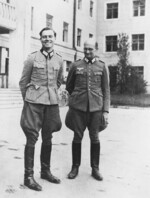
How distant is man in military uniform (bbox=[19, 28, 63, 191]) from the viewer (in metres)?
4.37

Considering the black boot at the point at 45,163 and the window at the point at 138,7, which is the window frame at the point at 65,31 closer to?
the window at the point at 138,7

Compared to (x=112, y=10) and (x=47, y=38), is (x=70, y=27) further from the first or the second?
(x=47, y=38)

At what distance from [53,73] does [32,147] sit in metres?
0.94

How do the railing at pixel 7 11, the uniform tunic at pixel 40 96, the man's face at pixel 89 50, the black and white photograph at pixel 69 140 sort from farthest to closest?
the railing at pixel 7 11 < the man's face at pixel 89 50 < the uniform tunic at pixel 40 96 < the black and white photograph at pixel 69 140

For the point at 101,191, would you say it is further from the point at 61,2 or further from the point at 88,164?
the point at 61,2

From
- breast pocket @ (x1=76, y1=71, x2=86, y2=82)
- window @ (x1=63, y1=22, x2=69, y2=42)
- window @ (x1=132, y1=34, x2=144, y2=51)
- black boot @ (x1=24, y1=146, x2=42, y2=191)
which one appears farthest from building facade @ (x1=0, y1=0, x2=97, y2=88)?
black boot @ (x1=24, y1=146, x2=42, y2=191)

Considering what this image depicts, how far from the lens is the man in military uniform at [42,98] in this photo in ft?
14.3

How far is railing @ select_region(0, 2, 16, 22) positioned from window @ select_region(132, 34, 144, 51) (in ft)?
49.8

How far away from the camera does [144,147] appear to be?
23.6ft

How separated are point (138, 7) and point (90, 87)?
30.4 metres

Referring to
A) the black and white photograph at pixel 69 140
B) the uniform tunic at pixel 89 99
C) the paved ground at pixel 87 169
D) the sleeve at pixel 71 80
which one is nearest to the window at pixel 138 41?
the black and white photograph at pixel 69 140

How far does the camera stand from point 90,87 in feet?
15.9

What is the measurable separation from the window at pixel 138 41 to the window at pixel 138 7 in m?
1.99

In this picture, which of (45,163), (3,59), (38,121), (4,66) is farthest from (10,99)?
(38,121)
